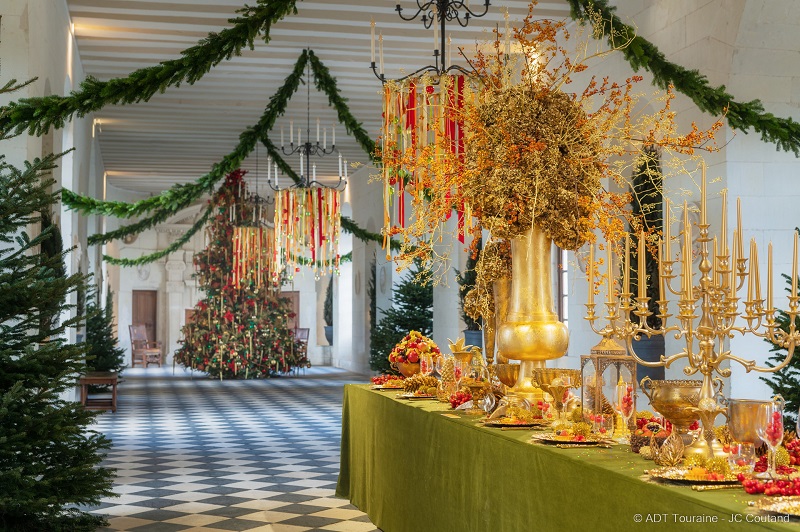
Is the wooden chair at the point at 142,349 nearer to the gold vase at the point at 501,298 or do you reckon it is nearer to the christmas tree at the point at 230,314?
the christmas tree at the point at 230,314

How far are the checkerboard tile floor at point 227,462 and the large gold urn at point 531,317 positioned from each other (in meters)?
1.95

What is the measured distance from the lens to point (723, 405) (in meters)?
2.88

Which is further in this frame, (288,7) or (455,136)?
(288,7)

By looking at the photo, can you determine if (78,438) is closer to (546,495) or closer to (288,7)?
(546,495)

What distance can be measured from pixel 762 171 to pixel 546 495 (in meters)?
5.14

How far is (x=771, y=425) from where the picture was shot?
2537mm

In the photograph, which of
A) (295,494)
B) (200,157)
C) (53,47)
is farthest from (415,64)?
(200,157)

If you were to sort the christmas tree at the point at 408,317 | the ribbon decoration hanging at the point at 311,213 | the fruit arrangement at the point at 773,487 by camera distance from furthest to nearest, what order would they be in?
the christmas tree at the point at 408,317, the ribbon decoration hanging at the point at 311,213, the fruit arrangement at the point at 773,487

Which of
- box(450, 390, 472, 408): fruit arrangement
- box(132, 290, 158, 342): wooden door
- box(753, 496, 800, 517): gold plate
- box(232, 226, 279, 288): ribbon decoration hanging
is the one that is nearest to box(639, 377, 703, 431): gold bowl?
box(753, 496, 800, 517): gold plate

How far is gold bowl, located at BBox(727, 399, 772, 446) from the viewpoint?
2580 mm

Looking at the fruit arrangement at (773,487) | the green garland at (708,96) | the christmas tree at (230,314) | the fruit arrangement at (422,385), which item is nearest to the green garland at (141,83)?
the green garland at (708,96)

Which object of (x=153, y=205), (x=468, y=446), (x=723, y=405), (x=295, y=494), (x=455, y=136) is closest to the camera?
(x=723, y=405)

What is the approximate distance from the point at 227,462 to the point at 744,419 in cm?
672

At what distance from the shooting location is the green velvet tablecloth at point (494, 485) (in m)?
2.54
